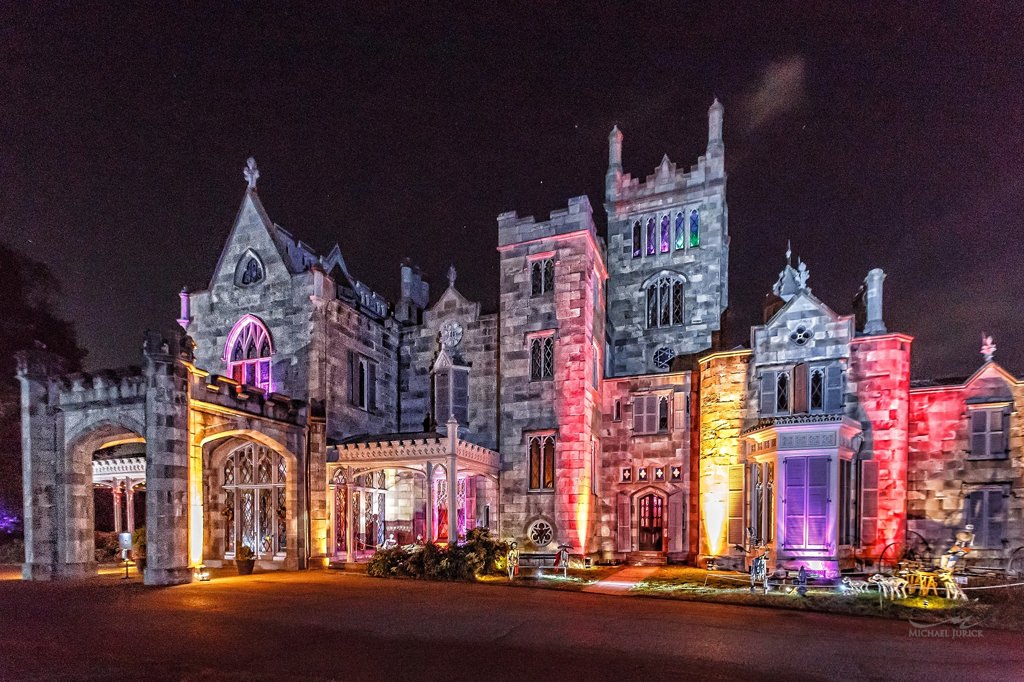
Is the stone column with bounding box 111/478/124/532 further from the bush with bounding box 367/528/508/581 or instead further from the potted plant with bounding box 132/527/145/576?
the bush with bounding box 367/528/508/581

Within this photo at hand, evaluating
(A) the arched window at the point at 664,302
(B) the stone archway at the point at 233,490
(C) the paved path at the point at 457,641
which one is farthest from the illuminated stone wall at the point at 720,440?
(B) the stone archway at the point at 233,490

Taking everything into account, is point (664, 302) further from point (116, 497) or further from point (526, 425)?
point (116, 497)

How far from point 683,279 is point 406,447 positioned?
53.1 feet

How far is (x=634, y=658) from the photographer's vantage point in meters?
9.15

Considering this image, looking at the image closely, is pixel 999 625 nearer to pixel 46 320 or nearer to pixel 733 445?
pixel 733 445

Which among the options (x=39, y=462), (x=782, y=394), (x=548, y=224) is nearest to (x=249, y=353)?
(x=39, y=462)

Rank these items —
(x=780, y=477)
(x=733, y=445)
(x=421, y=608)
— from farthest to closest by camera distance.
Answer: (x=733, y=445) < (x=780, y=477) < (x=421, y=608)

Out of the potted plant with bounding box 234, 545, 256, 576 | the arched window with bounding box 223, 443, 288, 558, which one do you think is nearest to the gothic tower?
the arched window with bounding box 223, 443, 288, 558

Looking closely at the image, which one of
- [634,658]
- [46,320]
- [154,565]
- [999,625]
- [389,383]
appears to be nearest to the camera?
[634,658]

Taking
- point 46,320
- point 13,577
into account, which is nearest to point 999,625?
point 13,577

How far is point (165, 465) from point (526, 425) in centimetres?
1220

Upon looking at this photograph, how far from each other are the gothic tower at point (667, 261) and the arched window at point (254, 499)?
16448 millimetres

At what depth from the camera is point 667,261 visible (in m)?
29.4

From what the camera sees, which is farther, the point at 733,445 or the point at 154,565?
the point at 733,445
